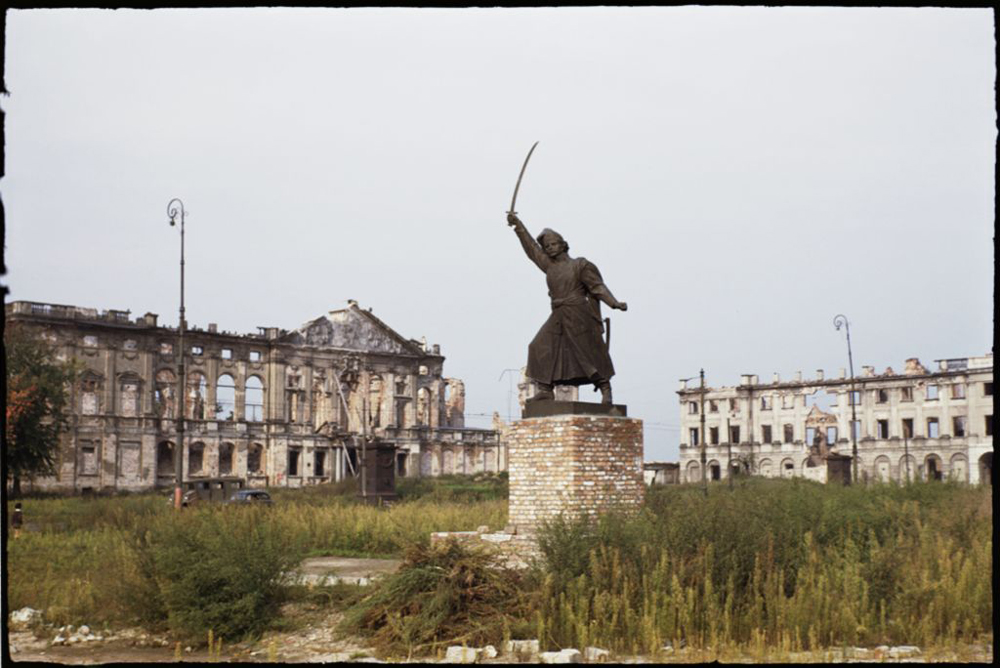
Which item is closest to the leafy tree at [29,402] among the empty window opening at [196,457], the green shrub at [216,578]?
the empty window opening at [196,457]

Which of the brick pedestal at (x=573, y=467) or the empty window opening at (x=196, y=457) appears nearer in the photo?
the brick pedestal at (x=573, y=467)

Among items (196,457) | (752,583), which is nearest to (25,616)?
(752,583)

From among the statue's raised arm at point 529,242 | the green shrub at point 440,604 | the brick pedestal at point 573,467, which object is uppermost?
the statue's raised arm at point 529,242

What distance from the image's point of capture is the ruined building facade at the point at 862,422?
221 ft

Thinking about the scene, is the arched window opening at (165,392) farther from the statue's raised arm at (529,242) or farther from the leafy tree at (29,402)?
the statue's raised arm at (529,242)

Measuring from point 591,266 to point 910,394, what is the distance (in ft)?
208

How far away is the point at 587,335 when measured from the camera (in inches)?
511

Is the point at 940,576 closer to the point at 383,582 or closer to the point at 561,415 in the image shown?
the point at 561,415

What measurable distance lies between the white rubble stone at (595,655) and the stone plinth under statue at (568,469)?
3262mm

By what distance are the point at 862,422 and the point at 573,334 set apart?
65.0 metres

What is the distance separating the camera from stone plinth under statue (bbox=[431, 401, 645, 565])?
12.0 m

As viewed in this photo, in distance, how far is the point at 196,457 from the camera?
56.4 meters

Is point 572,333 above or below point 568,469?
above

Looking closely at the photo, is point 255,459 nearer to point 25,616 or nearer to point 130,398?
point 130,398
